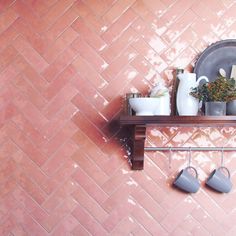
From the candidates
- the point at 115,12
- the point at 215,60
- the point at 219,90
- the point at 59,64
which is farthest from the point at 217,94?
the point at 59,64

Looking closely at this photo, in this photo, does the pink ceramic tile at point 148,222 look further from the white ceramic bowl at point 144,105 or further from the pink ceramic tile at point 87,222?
the white ceramic bowl at point 144,105

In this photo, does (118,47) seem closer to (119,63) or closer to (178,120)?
(119,63)

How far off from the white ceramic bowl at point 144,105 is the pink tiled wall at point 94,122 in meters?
0.20

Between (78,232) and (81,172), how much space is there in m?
0.26

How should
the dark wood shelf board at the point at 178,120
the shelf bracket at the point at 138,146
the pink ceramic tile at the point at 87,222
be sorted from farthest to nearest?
the pink ceramic tile at the point at 87,222, the shelf bracket at the point at 138,146, the dark wood shelf board at the point at 178,120

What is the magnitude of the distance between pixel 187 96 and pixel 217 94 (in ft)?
0.41

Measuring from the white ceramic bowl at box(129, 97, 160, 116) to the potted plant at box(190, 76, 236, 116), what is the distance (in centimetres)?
17

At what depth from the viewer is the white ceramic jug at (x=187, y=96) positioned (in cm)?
181

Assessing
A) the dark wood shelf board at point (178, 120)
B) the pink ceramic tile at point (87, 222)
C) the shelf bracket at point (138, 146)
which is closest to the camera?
the dark wood shelf board at point (178, 120)

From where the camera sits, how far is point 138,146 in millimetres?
1881

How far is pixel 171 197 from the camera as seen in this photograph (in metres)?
1.96

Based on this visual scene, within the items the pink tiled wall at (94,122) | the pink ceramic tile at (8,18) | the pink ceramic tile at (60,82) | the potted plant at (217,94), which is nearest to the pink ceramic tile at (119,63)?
the pink tiled wall at (94,122)

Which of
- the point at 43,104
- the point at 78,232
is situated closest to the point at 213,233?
the point at 78,232

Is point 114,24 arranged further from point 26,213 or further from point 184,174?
point 26,213
